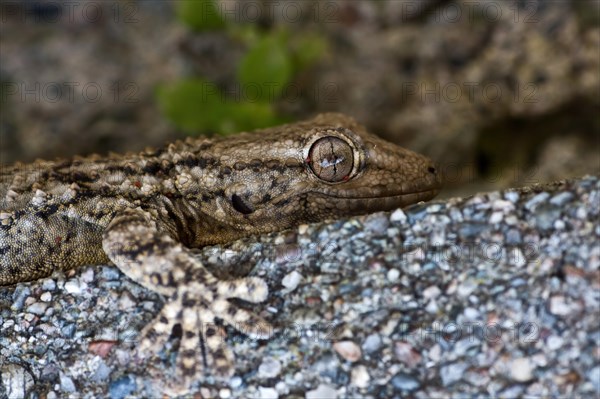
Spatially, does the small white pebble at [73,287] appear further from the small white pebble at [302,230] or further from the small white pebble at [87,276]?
the small white pebble at [302,230]

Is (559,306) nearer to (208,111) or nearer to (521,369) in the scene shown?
(521,369)

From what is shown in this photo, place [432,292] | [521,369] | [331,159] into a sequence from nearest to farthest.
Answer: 1. [521,369]
2. [432,292]
3. [331,159]

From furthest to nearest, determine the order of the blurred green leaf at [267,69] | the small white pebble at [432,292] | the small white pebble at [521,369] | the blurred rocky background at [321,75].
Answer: the blurred rocky background at [321,75], the blurred green leaf at [267,69], the small white pebble at [432,292], the small white pebble at [521,369]

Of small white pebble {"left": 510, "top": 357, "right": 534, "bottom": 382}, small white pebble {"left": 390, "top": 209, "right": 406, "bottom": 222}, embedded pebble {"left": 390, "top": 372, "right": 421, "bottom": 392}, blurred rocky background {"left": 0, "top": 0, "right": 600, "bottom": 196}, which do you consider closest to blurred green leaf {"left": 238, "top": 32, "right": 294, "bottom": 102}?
blurred rocky background {"left": 0, "top": 0, "right": 600, "bottom": 196}

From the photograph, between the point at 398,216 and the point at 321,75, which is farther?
the point at 321,75

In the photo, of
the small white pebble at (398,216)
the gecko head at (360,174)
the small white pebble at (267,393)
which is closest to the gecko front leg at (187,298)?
the small white pebble at (267,393)

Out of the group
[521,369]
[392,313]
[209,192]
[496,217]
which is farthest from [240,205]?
[521,369]
